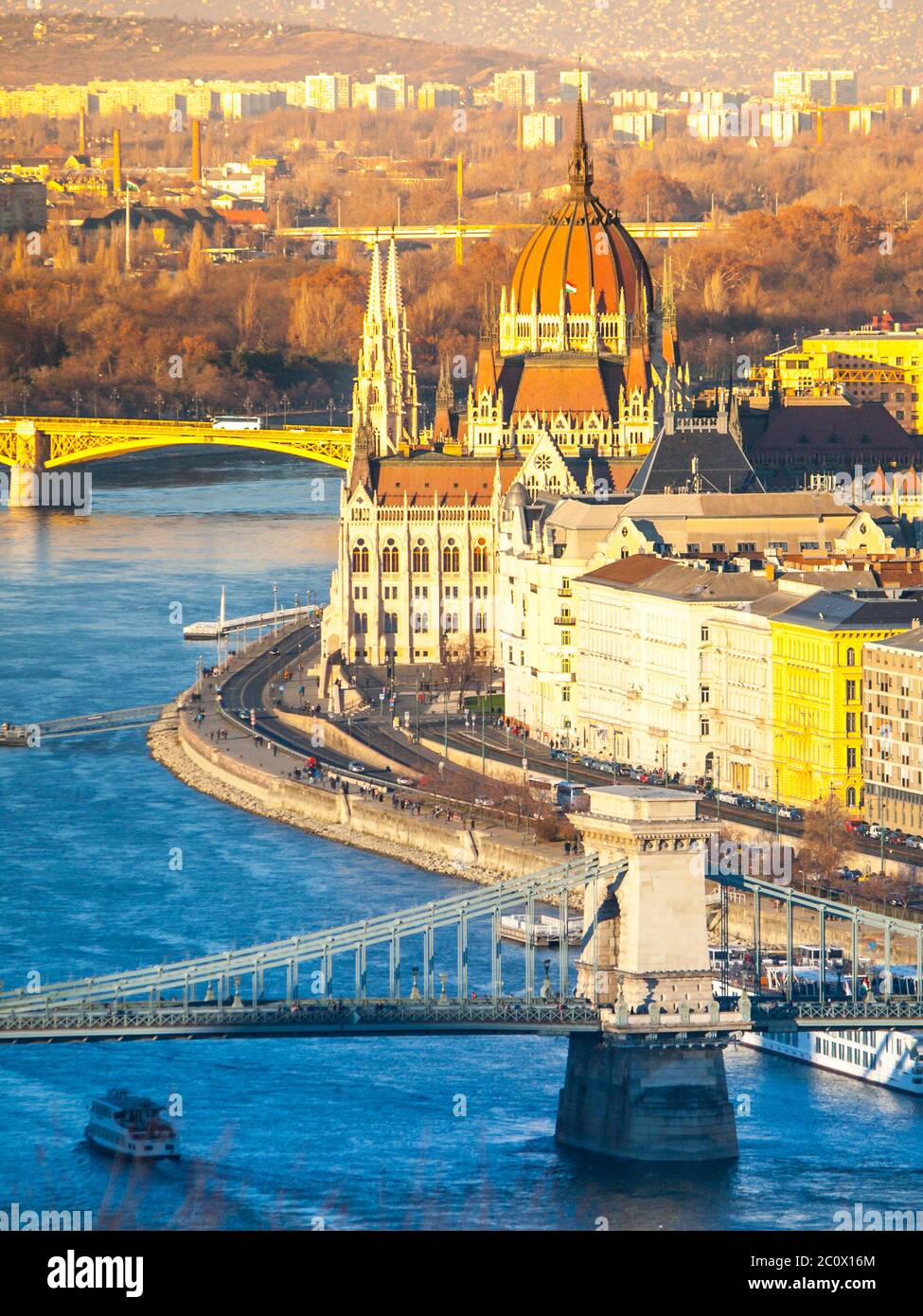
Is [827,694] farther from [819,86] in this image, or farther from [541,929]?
[819,86]

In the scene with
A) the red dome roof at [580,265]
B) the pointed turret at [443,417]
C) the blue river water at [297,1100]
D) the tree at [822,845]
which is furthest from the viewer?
the red dome roof at [580,265]

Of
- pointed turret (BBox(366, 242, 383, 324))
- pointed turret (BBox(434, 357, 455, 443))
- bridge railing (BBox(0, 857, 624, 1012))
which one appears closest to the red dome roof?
pointed turret (BBox(434, 357, 455, 443))

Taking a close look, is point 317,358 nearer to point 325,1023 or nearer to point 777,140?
point 777,140

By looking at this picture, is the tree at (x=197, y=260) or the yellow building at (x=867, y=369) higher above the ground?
the tree at (x=197, y=260)

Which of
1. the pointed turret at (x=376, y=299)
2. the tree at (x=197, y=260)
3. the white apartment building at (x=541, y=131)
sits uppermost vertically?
the white apartment building at (x=541, y=131)

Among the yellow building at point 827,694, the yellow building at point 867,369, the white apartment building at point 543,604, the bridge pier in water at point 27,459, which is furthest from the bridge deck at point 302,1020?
the bridge pier in water at point 27,459

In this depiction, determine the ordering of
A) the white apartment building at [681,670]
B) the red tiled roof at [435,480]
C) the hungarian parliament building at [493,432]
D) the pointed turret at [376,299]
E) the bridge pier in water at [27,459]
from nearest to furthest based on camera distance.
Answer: the white apartment building at [681,670], the hungarian parliament building at [493,432], the red tiled roof at [435,480], the pointed turret at [376,299], the bridge pier in water at [27,459]

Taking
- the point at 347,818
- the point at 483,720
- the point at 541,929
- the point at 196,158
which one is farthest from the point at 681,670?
the point at 196,158

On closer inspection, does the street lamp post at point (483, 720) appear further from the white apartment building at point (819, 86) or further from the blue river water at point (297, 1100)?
the white apartment building at point (819, 86)
